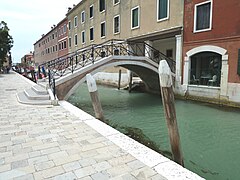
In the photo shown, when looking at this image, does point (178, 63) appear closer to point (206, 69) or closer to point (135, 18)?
point (206, 69)

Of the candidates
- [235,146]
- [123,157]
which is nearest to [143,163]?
[123,157]

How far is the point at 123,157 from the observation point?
121 inches

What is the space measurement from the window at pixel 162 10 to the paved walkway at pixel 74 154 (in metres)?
9.92

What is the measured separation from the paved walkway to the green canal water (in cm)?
155

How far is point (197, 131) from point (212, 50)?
5.25m

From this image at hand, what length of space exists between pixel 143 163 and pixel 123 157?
1.11 ft

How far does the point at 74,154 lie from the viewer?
3.18 m

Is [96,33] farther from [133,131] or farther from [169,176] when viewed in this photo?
[169,176]

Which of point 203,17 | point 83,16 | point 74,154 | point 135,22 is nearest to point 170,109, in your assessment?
point 74,154

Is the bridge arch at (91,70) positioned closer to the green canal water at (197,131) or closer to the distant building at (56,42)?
the green canal water at (197,131)

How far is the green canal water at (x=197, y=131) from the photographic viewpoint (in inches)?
165

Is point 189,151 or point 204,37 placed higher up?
point 204,37

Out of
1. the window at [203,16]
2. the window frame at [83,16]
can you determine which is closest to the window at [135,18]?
the window at [203,16]

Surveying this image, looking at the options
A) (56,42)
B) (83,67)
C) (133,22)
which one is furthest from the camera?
(56,42)
